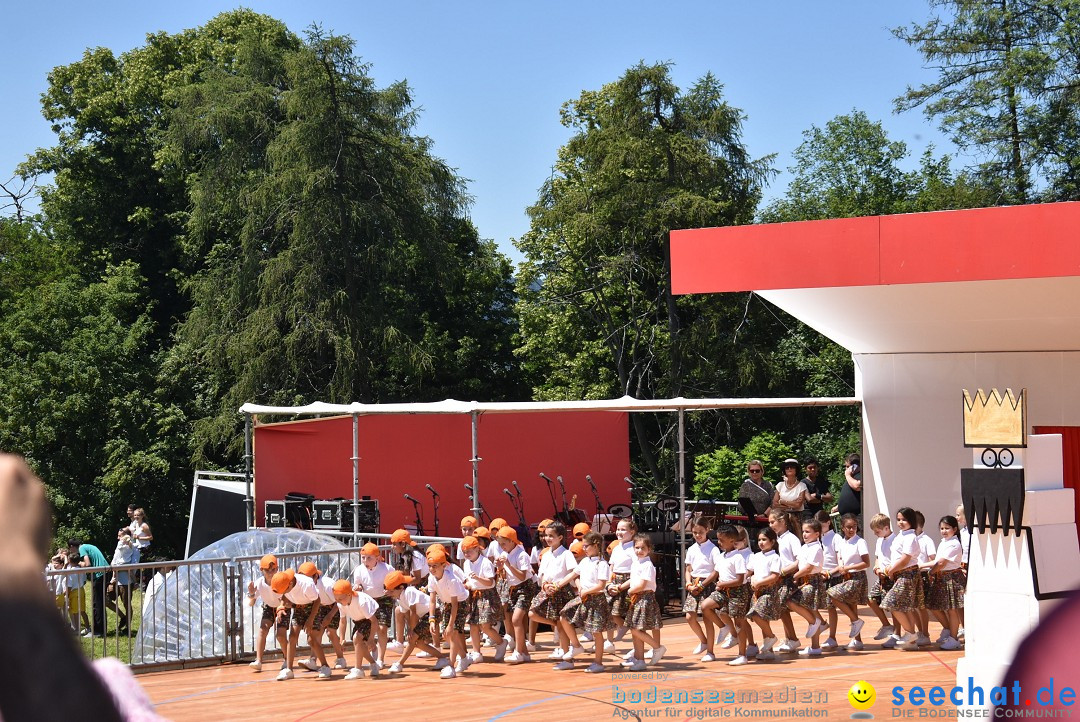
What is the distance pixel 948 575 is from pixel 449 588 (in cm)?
477

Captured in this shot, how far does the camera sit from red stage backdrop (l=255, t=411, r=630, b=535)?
18875mm

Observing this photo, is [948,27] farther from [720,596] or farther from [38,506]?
[38,506]

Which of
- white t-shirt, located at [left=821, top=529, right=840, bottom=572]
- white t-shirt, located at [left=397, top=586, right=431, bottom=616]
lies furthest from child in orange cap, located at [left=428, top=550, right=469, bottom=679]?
white t-shirt, located at [left=821, top=529, right=840, bottom=572]

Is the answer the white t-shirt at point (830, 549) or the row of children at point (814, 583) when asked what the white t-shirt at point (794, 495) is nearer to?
the white t-shirt at point (830, 549)

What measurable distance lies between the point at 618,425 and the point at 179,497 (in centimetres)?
1478

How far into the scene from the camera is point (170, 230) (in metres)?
35.3

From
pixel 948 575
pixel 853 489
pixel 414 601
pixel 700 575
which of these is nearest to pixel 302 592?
pixel 414 601

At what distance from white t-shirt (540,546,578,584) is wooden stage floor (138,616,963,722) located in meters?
0.86

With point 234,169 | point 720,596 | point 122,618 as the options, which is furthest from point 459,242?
point 720,596

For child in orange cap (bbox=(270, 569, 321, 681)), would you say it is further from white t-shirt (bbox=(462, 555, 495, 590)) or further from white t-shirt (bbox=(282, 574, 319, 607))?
white t-shirt (bbox=(462, 555, 495, 590))

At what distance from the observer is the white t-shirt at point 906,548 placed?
462 inches

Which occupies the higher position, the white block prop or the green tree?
the green tree

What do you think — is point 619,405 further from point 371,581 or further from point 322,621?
point 322,621

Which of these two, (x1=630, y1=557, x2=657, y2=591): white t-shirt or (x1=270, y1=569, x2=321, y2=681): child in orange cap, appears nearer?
(x1=630, y1=557, x2=657, y2=591): white t-shirt
